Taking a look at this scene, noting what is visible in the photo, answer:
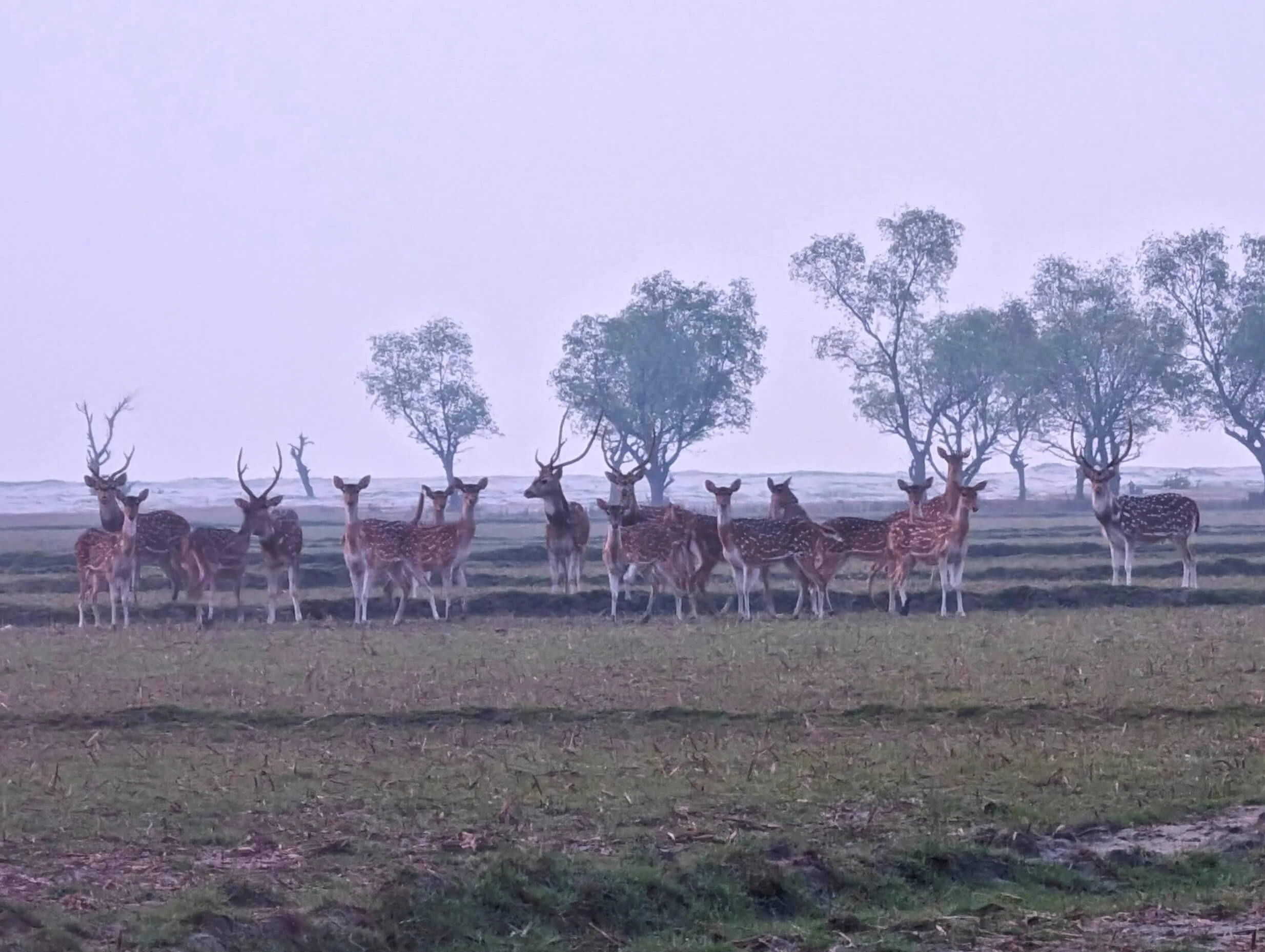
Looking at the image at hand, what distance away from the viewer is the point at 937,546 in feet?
73.5

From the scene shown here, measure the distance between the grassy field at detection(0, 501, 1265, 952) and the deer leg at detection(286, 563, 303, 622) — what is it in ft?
9.61

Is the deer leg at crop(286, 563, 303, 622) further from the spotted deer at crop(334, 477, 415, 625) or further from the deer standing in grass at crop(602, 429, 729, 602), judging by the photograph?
the deer standing in grass at crop(602, 429, 729, 602)

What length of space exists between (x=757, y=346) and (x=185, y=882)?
67117 mm

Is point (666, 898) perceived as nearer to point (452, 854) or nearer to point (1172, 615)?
point (452, 854)

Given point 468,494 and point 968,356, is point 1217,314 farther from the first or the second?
point 468,494

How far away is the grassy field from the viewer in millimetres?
8516

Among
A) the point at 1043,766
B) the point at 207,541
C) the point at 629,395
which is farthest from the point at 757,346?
the point at 1043,766

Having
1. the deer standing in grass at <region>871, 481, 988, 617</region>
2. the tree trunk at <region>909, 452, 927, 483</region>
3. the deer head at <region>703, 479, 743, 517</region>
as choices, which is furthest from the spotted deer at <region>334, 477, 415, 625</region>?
the tree trunk at <region>909, 452, 927, 483</region>

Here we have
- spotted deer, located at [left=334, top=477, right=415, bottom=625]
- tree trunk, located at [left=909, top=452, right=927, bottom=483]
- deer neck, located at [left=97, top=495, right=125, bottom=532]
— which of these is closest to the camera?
spotted deer, located at [left=334, top=477, right=415, bottom=625]

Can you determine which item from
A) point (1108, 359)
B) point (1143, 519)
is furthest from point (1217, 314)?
point (1143, 519)

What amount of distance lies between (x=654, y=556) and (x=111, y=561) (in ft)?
22.7

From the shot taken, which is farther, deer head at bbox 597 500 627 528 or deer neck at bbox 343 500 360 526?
deer head at bbox 597 500 627 528

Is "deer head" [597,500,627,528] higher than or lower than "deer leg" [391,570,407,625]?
higher

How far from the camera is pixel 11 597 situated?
26156 mm
